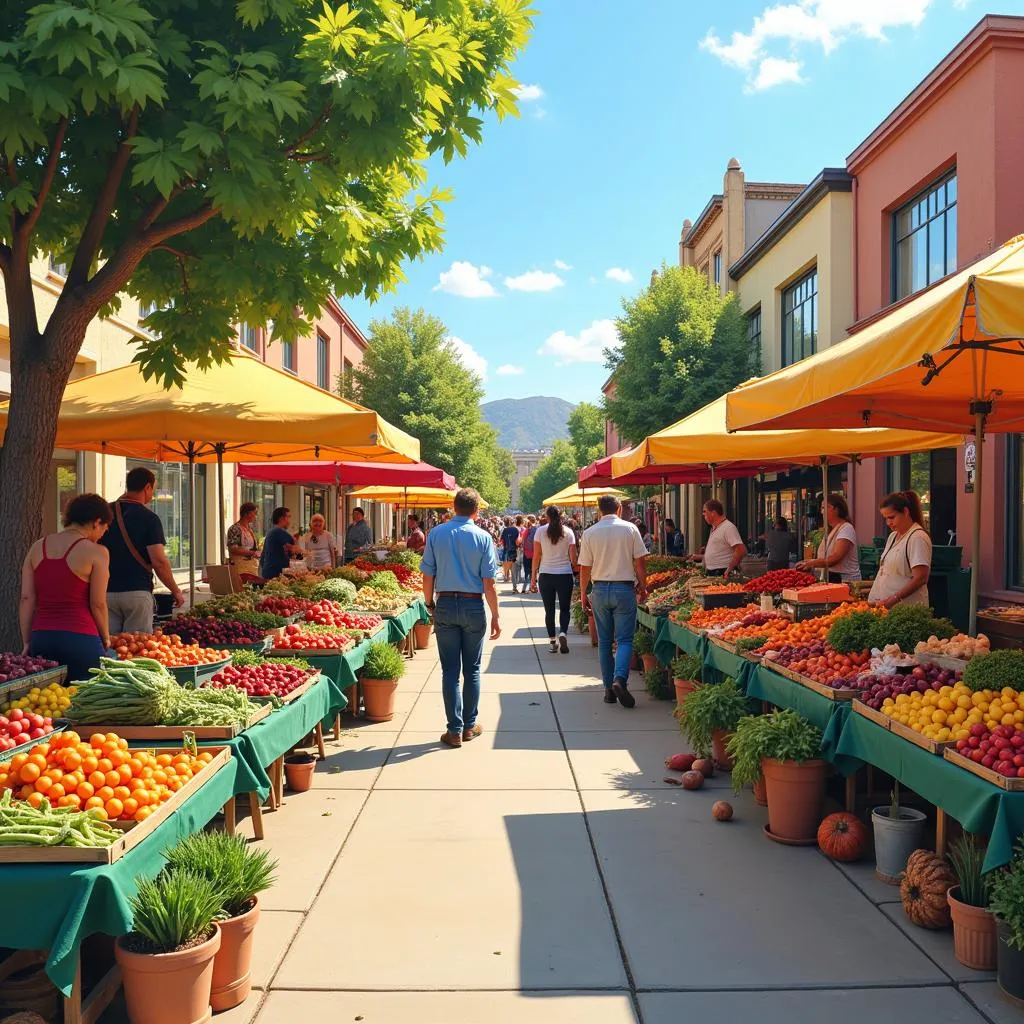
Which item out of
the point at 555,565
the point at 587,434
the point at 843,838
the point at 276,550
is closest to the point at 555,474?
the point at 587,434

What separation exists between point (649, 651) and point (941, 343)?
7.09 meters

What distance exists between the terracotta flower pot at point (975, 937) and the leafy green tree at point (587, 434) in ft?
221

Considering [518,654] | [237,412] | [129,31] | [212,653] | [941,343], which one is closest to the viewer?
[941,343]

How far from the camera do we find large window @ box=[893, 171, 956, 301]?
14.2 m

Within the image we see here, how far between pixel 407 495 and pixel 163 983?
21308 mm

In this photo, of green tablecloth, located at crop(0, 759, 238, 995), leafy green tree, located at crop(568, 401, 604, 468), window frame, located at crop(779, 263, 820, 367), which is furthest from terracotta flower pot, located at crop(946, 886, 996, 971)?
leafy green tree, located at crop(568, 401, 604, 468)

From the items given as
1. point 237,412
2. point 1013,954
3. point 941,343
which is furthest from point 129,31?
point 1013,954

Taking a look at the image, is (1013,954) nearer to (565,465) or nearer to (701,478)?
(701,478)

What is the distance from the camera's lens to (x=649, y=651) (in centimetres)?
1077

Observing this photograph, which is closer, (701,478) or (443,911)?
(443,911)

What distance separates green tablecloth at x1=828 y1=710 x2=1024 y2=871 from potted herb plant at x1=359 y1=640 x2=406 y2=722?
179 inches

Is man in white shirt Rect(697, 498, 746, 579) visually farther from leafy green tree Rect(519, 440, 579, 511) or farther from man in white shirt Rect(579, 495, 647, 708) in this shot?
leafy green tree Rect(519, 440, 579, 511)

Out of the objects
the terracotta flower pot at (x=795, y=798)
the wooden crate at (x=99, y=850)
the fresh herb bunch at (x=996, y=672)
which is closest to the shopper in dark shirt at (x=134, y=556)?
the wooden crate at (x=99, y=850)

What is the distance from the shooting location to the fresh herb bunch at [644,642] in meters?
10.7
